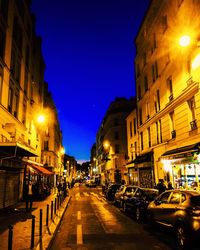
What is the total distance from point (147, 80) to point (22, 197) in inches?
674

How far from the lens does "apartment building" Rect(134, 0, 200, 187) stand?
56.6ft

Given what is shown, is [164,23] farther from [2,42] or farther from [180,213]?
[180,213]

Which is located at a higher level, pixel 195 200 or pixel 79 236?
pixel 195 200

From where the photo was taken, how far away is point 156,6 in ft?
82.6

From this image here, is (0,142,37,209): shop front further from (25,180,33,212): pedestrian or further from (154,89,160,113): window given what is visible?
(154,89,160,113): window

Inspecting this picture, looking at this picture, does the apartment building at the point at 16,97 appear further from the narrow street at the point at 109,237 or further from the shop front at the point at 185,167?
the shop front at the point at 185,167

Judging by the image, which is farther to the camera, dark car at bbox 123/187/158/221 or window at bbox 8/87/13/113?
window at bbox 8/87/13/113

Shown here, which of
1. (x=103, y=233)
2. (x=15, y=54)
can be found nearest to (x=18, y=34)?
(x=15, y=54)

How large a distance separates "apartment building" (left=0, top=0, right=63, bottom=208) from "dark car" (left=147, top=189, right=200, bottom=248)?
7755 mm

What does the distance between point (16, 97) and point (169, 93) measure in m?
12.5

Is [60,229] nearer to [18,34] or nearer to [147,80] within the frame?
[18,34]

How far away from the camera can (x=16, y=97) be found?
22.1 m

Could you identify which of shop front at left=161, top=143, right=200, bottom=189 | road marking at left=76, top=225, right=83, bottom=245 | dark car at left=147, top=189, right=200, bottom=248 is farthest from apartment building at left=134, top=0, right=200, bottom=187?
road marking at left=76, top=225, right=83, bottom=245

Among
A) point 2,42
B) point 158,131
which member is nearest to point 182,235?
point 2,42
